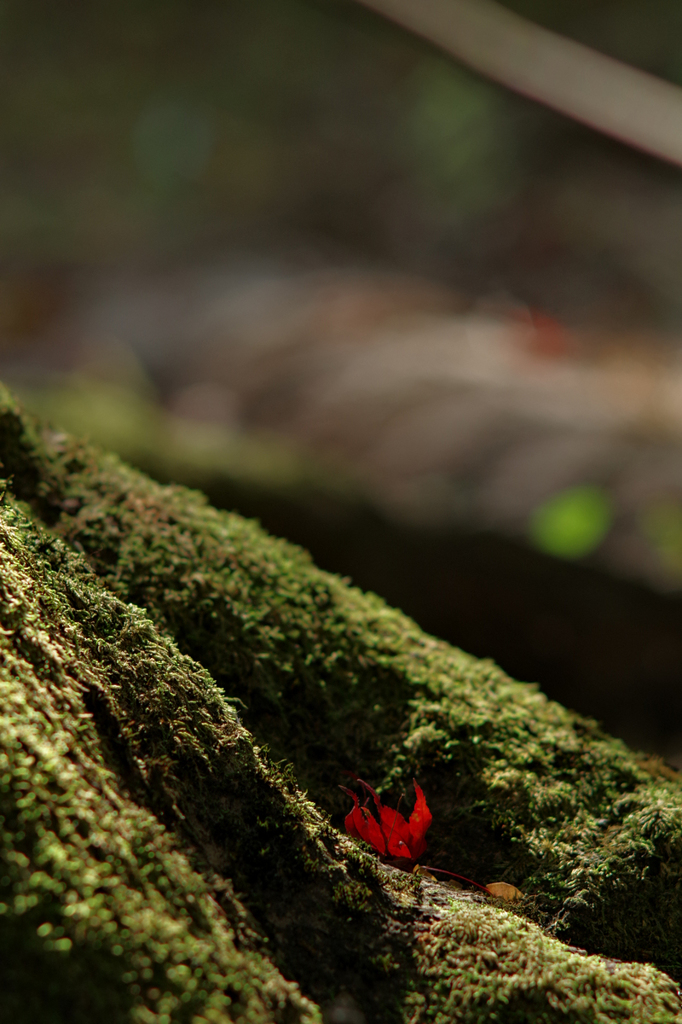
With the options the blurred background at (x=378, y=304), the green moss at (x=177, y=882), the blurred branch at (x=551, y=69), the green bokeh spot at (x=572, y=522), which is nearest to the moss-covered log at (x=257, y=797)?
the green moss at (x=177, y=882)

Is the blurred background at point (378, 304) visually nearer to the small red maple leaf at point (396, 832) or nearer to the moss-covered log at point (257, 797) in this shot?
the moss-covered log at point (257, 797)

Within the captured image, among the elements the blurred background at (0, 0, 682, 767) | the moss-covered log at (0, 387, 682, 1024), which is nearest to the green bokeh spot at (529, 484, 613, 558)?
the blurred background at (0, 0, 682, 767)

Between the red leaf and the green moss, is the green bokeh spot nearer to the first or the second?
the red leaf

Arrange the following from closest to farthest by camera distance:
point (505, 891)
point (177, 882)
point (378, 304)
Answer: point (177, 882) < point (505, 891) < point (378, 304)

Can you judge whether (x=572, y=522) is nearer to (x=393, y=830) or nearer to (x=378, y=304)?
(x=393, y=830)

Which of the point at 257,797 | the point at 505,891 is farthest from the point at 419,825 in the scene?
the point at 257,797
